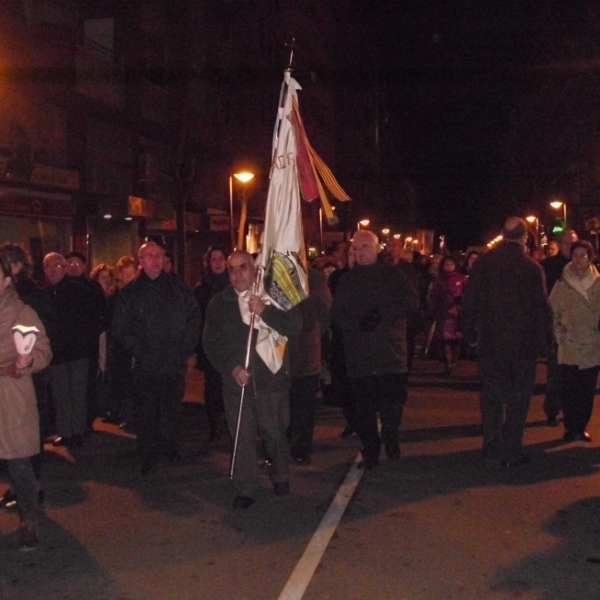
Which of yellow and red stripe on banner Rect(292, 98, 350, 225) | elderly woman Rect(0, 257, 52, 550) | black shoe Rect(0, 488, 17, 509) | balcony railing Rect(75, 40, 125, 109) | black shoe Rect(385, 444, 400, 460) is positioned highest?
balcony railing Rect(75, 40, 125, 109)

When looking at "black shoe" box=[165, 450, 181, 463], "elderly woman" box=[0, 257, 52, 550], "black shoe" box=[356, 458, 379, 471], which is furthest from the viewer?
"black shoe" box=[165, 450, 181, 463]

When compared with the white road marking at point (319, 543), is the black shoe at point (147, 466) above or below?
above

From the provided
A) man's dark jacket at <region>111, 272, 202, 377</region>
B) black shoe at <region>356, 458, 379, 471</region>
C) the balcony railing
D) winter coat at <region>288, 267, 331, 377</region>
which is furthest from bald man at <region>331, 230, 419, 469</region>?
the balcony railing

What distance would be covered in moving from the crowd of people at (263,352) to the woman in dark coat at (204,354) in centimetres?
2

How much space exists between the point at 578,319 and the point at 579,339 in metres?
0.20

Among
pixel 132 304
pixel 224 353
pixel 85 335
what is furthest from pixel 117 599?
pixel 85 335

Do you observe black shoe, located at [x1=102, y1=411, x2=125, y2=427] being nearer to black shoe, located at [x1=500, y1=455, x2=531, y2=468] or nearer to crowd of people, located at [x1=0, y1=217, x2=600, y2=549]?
crowd of people, located at [x1=0, y1=217, x2=600, y2=549]

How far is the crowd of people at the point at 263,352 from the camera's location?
24.5 feet

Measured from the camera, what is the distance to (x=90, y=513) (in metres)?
7.43

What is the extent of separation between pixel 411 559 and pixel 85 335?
5190mm

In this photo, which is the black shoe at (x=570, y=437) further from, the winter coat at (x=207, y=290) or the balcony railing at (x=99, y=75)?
the balcony railing at (x=99, y=75)

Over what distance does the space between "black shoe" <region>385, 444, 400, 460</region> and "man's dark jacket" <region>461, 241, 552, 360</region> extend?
1112mm

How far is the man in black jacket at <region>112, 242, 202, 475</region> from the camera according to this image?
8773mm

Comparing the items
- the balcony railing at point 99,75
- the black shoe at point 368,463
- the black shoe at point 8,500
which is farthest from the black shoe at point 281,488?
the balcony railing at point 99,75
